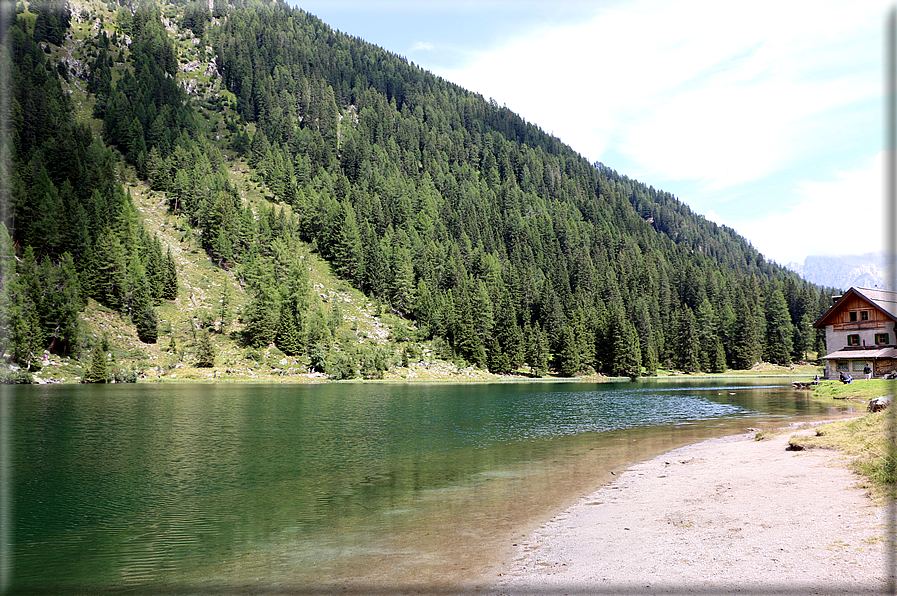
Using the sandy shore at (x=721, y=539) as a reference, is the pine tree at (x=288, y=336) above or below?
above

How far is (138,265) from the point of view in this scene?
4392 inches

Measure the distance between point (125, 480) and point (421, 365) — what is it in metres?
104

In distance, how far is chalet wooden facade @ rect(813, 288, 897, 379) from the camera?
6131 cm

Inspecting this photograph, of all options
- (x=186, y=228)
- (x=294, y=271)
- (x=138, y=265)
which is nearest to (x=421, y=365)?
(x=294, y=271)

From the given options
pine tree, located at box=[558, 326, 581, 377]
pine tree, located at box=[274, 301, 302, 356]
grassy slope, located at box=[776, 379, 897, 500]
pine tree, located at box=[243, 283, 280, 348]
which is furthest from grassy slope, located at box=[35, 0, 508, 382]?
grassy slope, located at box=[776, 379, 897, 500]

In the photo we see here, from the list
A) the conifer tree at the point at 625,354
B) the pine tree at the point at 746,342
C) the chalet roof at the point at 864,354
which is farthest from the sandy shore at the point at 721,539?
the pine tree at the point at 746,342

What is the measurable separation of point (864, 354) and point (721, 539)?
6826 centimetres

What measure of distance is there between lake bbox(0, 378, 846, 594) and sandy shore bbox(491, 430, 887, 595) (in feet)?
4.69

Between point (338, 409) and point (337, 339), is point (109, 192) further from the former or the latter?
point (338, 409)

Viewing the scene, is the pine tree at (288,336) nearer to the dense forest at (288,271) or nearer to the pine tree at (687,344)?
the dense forest at (288,271)

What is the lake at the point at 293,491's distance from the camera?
1293 centimetres

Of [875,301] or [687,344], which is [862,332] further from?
[687,344]

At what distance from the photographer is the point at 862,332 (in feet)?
213

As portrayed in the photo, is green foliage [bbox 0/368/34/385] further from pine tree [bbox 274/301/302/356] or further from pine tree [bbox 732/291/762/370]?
pine tree [bbox 732/291/762/370]
